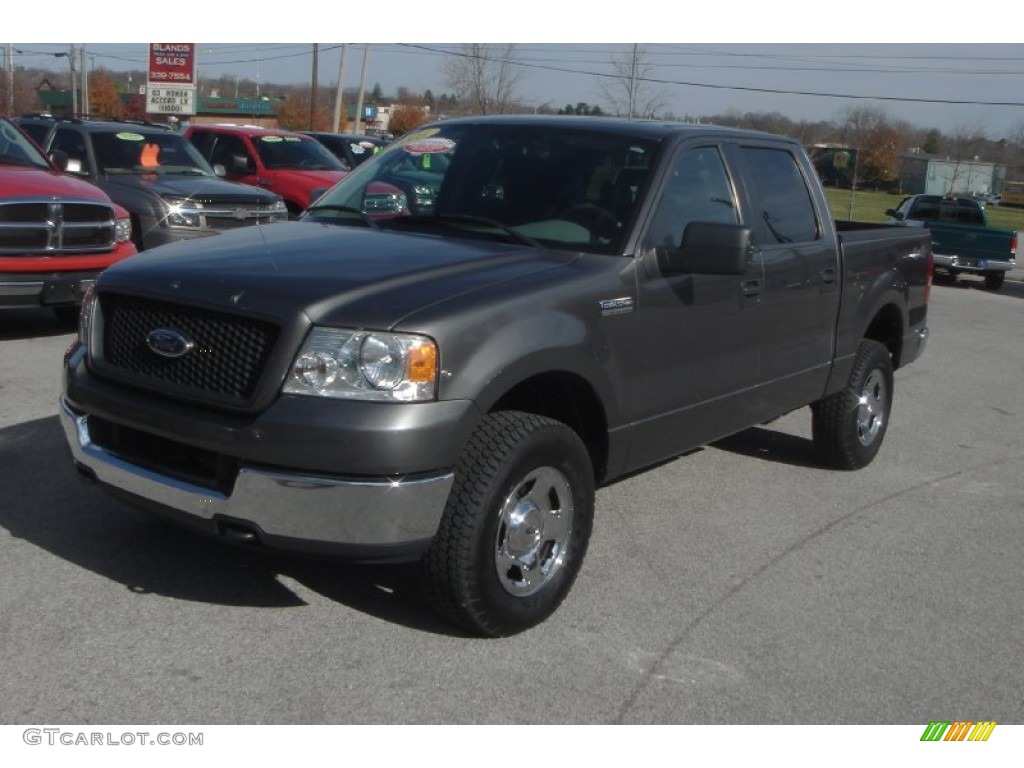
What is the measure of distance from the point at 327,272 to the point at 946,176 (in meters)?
70.7

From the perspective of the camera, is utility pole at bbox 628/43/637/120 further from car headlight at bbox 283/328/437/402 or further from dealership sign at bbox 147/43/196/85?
car headlight at bbox 283/328/437/402

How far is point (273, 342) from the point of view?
3752 millimetres

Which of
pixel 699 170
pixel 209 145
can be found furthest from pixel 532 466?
pixel 209 145

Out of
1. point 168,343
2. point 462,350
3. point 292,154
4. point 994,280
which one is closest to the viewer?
point 462,350

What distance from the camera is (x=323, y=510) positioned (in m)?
3.64

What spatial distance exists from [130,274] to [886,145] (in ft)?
213

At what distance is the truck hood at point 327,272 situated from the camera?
12.5 feet

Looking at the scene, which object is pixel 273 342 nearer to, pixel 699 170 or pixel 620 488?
pixel 699 170

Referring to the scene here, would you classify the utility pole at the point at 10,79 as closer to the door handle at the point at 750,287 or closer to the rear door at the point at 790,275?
the rear door at the point at 790,275

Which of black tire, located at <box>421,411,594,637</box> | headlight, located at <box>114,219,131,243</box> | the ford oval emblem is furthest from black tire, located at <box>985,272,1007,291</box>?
the ford oval emblem

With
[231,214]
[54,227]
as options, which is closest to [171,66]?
[231,214]

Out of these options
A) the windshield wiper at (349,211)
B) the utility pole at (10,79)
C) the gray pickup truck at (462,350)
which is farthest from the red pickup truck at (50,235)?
the utility pole at (10,79)

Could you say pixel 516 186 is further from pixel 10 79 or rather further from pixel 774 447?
pixel 10 79

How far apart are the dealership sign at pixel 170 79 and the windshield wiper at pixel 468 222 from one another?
28.2 metres
